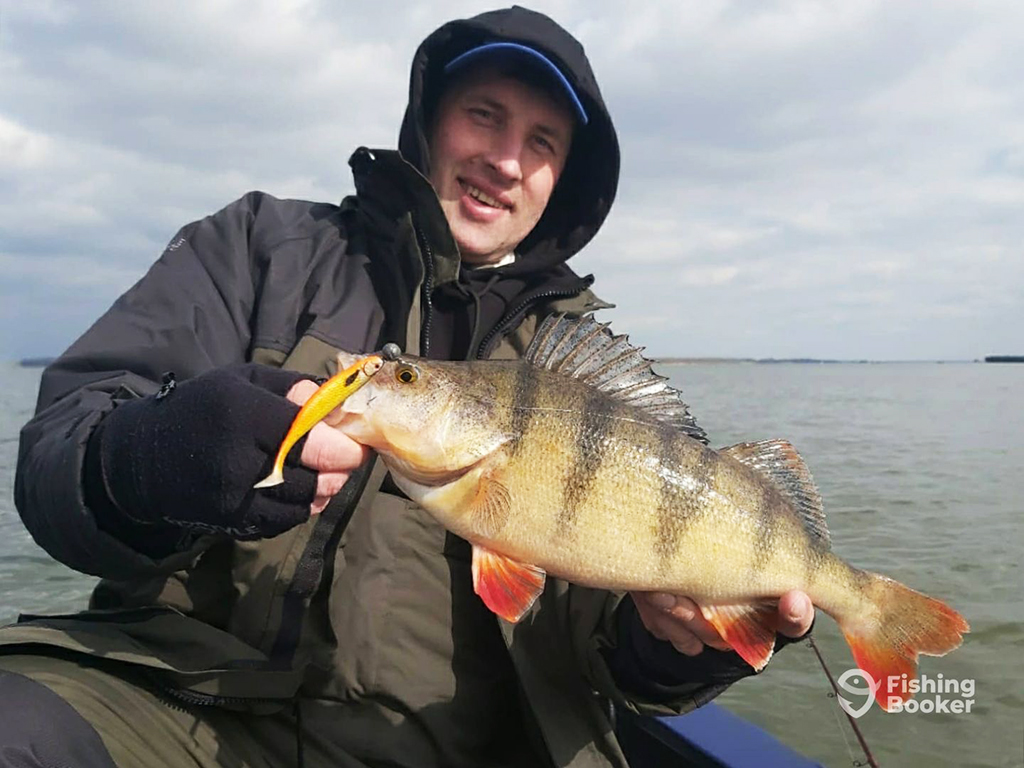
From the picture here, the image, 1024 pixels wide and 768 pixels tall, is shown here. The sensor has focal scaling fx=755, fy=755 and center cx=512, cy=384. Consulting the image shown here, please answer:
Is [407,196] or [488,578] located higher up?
[407,196]

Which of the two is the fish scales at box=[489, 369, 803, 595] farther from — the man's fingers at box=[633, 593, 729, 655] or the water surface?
the water surface

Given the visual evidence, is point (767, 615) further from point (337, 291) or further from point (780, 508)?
point (337, 291)

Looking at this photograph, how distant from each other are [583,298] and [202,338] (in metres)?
1.58

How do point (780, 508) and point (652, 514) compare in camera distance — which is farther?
point (780, 508)

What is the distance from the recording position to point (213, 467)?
1670 millimetres

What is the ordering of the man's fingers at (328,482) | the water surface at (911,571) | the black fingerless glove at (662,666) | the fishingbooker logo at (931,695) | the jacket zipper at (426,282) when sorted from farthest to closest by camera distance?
1. the fishingbooker logo at (931,695)
2. the water surface at (911,571)
3. the jacket zipper at (426,282)
4. the black fingerless glove at (662,666)
5. the man's fingers at (328,482)

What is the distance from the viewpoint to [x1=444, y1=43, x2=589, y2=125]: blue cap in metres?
3.22

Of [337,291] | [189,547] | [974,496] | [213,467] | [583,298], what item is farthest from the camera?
[974,496]

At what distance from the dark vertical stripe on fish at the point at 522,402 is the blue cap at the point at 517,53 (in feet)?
5.39

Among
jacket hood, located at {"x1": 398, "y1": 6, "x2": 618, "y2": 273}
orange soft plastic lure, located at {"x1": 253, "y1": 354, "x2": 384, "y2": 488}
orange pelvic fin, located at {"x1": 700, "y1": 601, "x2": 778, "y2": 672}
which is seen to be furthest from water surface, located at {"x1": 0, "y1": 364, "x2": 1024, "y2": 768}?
orange soft plastic lure, located at {"x1": 253, "y1": 354, "x2": 384, "y2": 488}

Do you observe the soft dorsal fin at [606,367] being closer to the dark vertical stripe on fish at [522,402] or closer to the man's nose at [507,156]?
the dark vertical stripe on fish at [522,402]

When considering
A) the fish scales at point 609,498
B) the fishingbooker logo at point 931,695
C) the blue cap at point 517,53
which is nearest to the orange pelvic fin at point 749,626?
the fish scales at point 609,498

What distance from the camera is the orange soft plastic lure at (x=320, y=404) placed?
5.35ft

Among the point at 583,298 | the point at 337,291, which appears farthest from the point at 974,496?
the point at 337,291
